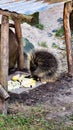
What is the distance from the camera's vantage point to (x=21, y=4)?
542 centimetres

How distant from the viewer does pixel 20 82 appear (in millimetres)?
7191

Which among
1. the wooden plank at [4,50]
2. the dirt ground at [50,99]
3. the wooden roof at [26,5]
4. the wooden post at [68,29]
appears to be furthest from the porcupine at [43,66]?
the wooden roof at [26,5]

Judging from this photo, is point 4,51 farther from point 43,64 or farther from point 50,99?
point 43,64

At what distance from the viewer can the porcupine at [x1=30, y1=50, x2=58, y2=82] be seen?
24.3 ft

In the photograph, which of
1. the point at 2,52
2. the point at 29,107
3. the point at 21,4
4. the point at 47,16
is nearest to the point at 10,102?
the point at 29,107

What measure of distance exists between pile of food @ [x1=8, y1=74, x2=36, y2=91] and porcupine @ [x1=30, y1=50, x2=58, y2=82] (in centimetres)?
20

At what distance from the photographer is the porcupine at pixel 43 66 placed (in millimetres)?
7406

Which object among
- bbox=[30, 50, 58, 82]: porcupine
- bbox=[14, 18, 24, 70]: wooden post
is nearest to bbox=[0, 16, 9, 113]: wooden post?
bbox=[30, 50, 58, 82]: porcupine

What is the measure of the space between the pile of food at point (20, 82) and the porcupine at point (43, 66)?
197mm

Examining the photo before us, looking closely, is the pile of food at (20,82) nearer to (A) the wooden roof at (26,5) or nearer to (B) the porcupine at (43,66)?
(B) the porcupine at (43,66)

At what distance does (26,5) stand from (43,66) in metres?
2.28

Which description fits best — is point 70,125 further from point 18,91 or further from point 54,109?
point 18,91

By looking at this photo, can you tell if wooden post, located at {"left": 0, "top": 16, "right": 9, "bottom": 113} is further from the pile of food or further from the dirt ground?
the pile of food

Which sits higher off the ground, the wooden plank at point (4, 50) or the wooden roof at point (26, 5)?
the wooden roof at point (26, 5)
